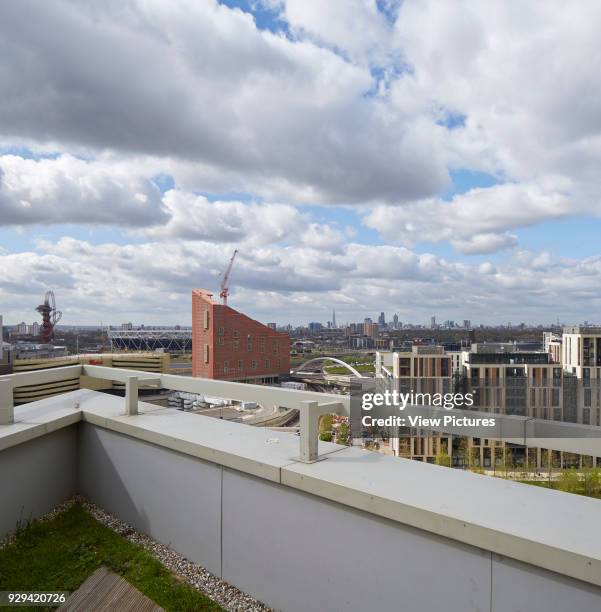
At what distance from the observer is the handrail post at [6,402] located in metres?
2.63

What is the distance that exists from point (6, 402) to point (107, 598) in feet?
4.55

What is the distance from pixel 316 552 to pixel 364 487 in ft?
1.32

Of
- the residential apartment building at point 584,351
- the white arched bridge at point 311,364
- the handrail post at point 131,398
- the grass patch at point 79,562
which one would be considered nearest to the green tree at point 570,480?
the grass patch at point 79,562

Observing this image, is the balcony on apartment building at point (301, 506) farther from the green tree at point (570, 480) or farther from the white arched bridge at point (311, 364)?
the white arched bridge at point (311, 364)

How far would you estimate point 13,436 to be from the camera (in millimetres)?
2455

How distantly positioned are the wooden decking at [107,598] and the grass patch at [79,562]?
0.04 meters

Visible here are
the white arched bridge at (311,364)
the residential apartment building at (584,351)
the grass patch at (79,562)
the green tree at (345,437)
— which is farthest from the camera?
the white arched bridge at (311,364)

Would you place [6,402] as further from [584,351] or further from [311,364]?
[311,364]

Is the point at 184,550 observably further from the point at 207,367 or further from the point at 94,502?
the point at 207,367

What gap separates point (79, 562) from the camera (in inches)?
90.0

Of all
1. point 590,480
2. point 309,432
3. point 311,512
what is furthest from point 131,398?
point 590,480

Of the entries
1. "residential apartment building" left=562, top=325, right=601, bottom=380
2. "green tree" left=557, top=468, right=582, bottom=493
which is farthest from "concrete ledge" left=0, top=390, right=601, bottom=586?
"residential apartment building" left=562, top=325, right=601, bottom=380

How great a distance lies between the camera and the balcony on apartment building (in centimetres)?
129

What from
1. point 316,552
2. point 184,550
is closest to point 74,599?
point 184,550
